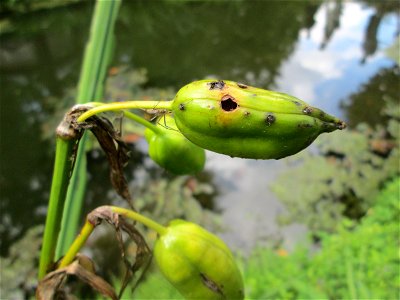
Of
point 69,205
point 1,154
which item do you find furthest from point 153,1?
point 69,205

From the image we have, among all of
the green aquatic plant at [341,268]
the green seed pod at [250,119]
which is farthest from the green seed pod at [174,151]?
the green aquatic plant at [341,268]

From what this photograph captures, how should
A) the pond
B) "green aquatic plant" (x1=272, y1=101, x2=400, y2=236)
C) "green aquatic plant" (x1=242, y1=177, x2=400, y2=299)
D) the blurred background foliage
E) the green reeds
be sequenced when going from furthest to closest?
1. the pond
2. "green aquatic plant" (x1=272, y1=101, x2=400, y2=236)
3. the blurred background foliage
4. "green aquatic plant" (x1=242, y1=177, x2=400, y2=299)
5. the green reeds

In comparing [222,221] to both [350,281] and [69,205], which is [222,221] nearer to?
[350,281]

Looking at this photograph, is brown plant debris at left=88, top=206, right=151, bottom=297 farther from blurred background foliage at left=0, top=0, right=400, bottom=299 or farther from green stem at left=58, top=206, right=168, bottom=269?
blurred background foliage at left=0, top=0, right=400, bottom=299

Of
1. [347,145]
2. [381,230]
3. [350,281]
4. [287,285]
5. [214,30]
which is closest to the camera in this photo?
[350,281]

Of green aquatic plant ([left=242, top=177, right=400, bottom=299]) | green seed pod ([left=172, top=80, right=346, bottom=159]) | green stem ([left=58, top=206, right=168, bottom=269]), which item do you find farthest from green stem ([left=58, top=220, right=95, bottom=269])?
green aquatic plant ([left=242, top=177, right=400, bottom=299])
